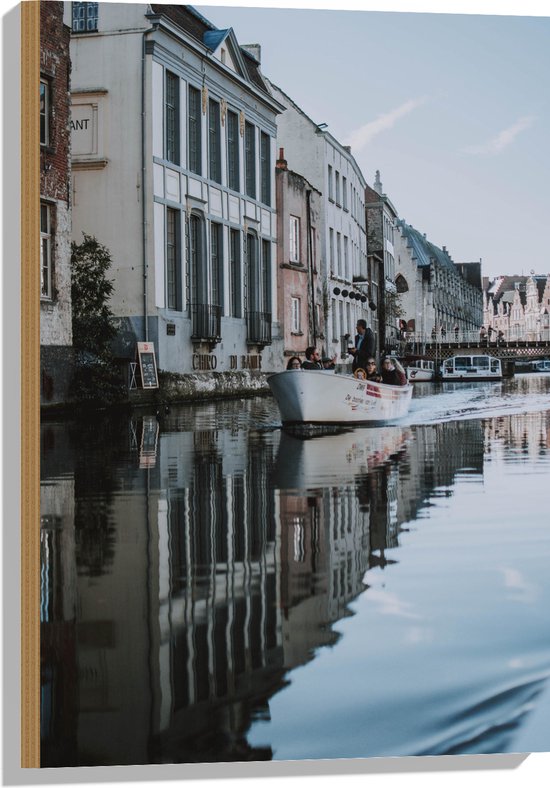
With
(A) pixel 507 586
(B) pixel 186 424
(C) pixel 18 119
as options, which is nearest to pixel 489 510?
(A) pixel 507 586

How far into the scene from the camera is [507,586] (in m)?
4.29

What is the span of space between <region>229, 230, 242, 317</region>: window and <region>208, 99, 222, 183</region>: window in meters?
1.31

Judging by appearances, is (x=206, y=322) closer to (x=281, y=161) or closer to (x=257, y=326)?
(x=257, y=326)

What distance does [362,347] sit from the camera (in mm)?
15281

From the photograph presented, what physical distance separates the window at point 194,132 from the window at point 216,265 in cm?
79

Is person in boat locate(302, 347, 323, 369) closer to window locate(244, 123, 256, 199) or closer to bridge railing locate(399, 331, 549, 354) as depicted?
window locate(244, 123, 256, 199)

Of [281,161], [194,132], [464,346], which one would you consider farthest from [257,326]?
[464,346]

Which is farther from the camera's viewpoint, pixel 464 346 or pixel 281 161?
pixel 464 346

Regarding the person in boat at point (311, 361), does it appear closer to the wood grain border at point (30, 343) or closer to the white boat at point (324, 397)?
the white boat at point (324, 397)

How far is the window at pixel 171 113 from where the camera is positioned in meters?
8.84

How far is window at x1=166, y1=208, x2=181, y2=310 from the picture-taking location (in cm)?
921

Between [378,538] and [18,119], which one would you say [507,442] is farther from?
[18,119]

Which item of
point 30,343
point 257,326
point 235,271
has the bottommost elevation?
point 30,343

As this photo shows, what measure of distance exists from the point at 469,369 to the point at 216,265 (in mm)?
45664
